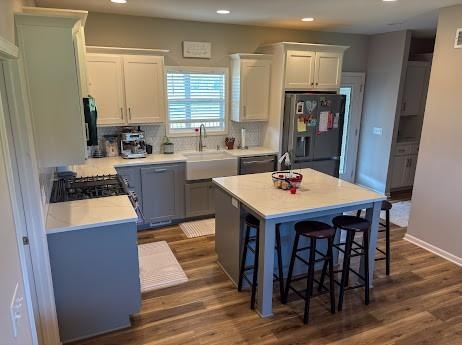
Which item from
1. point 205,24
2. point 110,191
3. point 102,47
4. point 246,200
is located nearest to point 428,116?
point 246,200

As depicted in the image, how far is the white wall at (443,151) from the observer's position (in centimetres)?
354

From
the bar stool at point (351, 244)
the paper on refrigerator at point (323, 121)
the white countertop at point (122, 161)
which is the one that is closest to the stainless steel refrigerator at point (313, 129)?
the paper on refrigerator at point (323, 121)

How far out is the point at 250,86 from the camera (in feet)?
15.8

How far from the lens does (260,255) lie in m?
2.74

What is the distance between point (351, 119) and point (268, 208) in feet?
13.2

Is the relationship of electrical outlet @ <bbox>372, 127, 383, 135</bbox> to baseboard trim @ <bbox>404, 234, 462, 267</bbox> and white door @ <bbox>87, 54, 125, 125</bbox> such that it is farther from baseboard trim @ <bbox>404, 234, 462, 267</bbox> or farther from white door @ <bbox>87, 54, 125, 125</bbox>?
white door @ <bbox>87, 54, 125, 125</bbox>

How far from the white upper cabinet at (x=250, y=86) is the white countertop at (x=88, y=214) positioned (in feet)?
8.42

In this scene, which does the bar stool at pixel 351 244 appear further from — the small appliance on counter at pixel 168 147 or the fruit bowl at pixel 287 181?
the small appliance on counter at pixel 168 147

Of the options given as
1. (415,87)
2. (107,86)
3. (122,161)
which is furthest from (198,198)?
(415,87)

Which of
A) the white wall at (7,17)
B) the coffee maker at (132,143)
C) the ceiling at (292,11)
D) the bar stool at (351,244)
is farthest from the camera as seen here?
the coffee maker at (132,143)

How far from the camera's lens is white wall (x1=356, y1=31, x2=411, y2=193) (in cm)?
532

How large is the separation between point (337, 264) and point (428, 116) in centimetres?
194

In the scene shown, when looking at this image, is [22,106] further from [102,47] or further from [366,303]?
[366,303]

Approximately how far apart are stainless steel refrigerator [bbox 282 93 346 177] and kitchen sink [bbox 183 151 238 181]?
2.72 ft
